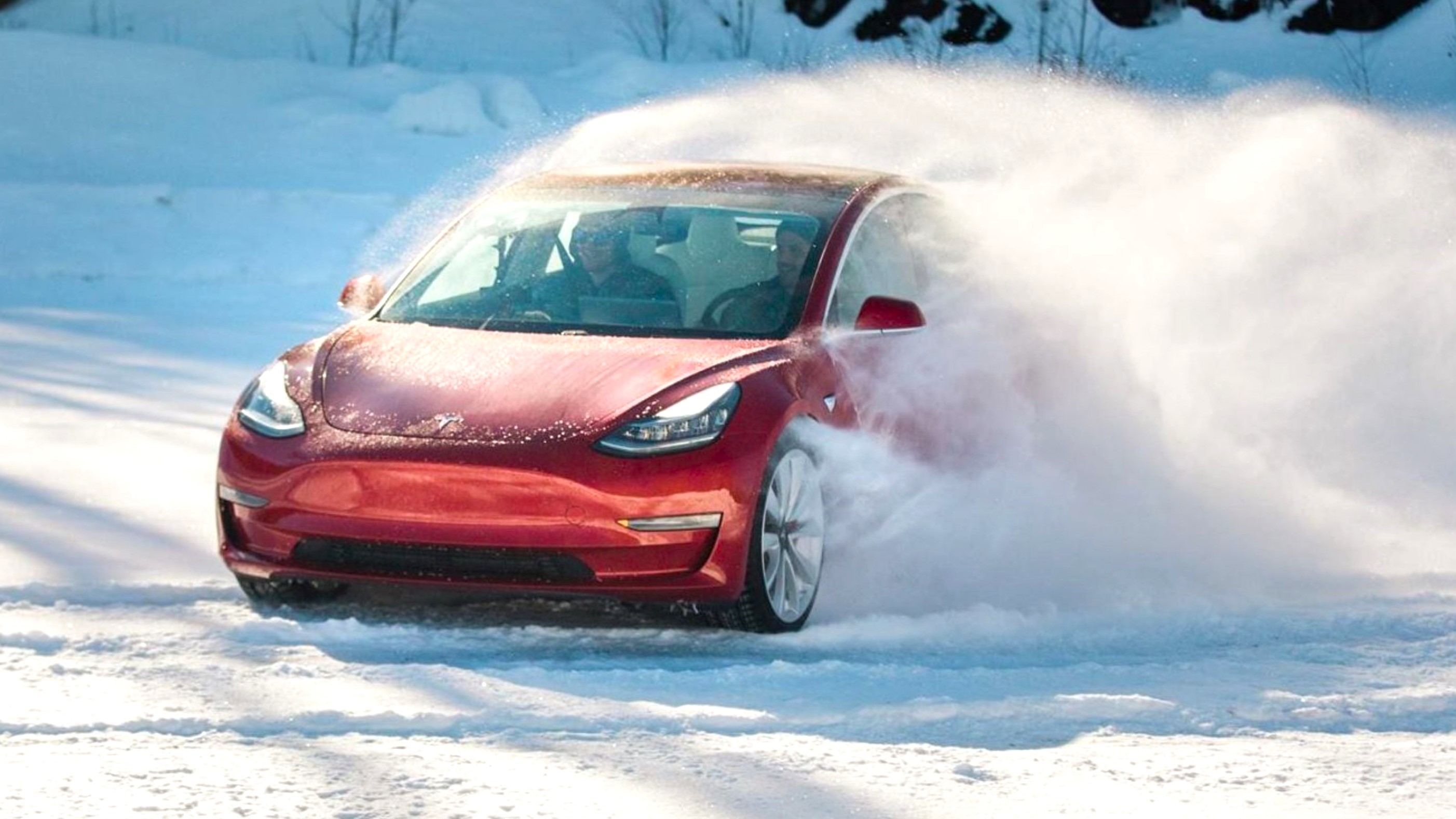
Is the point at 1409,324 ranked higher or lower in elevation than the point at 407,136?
higher

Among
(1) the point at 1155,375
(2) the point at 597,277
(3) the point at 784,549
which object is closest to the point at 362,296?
(2) the point at 597,277

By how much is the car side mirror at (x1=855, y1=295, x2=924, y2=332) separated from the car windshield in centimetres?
20

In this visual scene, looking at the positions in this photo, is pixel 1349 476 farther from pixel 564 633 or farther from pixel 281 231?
pixel 281 231

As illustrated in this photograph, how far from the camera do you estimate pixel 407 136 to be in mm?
22047

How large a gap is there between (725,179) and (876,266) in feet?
1.95

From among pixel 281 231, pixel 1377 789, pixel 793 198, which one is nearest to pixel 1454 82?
pixel 281 231

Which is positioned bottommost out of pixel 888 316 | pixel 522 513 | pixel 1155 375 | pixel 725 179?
pixel 1155 375

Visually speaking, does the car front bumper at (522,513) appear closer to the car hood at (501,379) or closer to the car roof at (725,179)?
the car hood at (501,379)

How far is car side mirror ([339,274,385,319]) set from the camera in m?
7.79

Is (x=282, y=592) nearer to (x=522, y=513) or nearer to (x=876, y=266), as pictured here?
(x=522, y=513)

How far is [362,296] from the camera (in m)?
7.82

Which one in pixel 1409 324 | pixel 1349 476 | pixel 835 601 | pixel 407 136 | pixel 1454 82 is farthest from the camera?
pixel 1454 82

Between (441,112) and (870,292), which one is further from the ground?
(870,292)

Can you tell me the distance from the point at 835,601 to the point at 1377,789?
240 centimetres
